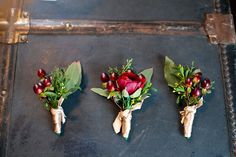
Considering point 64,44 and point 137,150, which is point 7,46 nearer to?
point 64,44

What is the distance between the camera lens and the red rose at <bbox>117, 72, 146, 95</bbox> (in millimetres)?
1181

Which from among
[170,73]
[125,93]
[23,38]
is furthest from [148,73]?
[23,38]

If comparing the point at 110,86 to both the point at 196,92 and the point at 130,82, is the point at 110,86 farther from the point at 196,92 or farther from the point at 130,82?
the point at 196,92

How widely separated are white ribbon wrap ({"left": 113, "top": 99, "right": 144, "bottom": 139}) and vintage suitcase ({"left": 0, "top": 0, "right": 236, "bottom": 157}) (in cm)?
2

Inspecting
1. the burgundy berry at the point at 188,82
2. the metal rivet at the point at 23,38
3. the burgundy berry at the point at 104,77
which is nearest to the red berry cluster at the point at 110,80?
the burgundy berry at the point at 104,77

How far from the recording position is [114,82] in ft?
4.01

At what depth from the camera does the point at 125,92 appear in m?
1.17

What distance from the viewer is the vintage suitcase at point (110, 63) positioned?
1.21 meters

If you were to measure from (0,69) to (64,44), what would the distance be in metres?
0.25

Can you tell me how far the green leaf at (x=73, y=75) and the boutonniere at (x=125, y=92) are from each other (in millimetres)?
77

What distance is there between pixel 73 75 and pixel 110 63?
0.15m

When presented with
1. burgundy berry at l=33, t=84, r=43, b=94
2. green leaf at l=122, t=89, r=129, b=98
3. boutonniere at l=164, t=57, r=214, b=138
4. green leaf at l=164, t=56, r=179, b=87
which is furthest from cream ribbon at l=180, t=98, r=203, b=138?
burgundy berry at l=33, t=84, r=43, b=94

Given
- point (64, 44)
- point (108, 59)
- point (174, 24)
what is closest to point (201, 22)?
point (174, 24)

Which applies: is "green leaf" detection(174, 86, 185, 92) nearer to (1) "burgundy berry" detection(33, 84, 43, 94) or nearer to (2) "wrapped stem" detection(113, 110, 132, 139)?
(2) "wrapped stem" detection(113, 110, 132, 139)
